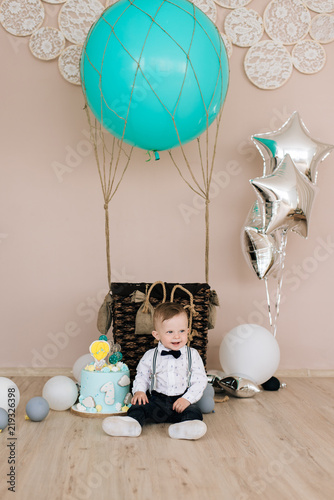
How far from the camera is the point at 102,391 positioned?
1.81 m

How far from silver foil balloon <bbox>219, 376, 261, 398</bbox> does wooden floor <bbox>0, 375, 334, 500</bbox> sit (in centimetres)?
14

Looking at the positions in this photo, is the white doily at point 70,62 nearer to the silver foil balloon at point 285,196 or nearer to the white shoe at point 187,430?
the silver foil balloon at point 285,196

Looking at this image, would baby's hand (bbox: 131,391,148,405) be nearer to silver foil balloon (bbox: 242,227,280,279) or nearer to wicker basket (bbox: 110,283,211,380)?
wicker basket (bbox: 110,283,211,380)

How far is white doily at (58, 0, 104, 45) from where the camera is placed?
244 centimetres

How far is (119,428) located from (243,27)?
6.23ft

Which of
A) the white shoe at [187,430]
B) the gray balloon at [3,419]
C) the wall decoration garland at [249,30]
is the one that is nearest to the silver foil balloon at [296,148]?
the wall decoration garland at [249,30]

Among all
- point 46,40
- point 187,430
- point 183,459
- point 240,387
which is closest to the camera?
point 183,459

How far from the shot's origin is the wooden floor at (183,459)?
46.5 inches

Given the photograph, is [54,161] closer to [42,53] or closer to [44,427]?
[42,53]

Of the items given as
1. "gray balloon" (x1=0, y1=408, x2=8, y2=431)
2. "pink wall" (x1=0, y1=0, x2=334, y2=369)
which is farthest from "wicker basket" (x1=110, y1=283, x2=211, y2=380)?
"gray balloon" (x1=0, y1=408, x2=8, y2=431)

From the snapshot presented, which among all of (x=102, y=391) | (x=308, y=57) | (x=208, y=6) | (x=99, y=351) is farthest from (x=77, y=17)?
(x=102, y=391)

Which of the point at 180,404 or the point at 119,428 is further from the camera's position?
the point at 180,404

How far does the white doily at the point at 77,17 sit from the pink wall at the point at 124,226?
7.1 inches

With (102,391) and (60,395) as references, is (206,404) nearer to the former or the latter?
(102,391)
